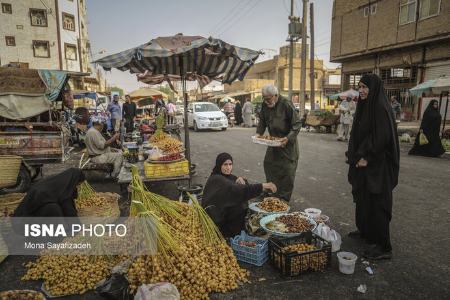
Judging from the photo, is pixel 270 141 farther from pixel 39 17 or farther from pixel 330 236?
pixel 39 17

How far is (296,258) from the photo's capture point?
319cm

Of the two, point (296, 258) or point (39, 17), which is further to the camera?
point (39, 17)

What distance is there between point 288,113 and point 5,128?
20.5ft

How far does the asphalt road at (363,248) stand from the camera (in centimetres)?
303

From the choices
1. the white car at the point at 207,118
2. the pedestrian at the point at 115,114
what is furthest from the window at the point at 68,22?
the pedestrian at the point at 115,114

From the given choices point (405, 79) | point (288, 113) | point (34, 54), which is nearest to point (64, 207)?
point (288, 113)

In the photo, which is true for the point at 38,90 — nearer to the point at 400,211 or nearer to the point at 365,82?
the point at 365,82

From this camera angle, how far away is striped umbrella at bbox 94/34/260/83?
5.30 m

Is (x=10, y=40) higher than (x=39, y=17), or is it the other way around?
(x=39, y=17)

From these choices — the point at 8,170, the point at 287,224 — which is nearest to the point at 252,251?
the point at 287,224

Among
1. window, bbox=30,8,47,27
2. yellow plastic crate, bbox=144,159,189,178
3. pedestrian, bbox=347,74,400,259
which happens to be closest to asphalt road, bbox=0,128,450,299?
pedestrian, bbox=347,74,400,259

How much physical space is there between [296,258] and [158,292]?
1.42 m

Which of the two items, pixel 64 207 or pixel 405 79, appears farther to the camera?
pixel 405 79

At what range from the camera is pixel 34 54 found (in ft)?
106
